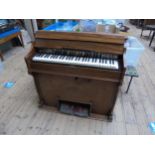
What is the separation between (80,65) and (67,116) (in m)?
0.78

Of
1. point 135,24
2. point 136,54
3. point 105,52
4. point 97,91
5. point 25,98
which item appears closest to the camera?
point 105,52

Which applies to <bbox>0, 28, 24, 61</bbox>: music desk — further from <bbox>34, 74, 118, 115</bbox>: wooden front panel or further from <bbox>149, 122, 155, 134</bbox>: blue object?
<bbox>149, 122, 155, 134</bbox>: blue object

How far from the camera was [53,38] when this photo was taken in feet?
4.01

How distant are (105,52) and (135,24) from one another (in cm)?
660

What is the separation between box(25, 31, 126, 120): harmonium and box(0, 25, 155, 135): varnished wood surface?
0.24 m

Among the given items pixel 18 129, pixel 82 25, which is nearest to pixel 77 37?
pixel 82 25

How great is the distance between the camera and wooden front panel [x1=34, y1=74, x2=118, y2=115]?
1297 millimetres

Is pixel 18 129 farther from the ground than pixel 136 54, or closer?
closer

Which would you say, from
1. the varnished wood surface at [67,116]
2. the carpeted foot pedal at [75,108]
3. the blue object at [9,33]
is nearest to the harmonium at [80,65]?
the carpeted foot pedal at [75,108]

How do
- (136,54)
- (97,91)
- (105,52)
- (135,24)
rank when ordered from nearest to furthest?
1. (105,52)
2. (97,91)
3. (136,54)
4. (135,24)

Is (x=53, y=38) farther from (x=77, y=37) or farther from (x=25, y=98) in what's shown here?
(x=25, y=98)

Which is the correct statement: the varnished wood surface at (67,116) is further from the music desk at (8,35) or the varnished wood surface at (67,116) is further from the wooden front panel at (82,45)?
the music desk at (8,35)

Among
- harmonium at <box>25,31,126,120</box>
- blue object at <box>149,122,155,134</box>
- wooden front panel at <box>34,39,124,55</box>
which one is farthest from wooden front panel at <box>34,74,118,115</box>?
blue object at <box>149,122,155,134</box>

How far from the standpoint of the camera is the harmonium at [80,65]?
1124 mm
